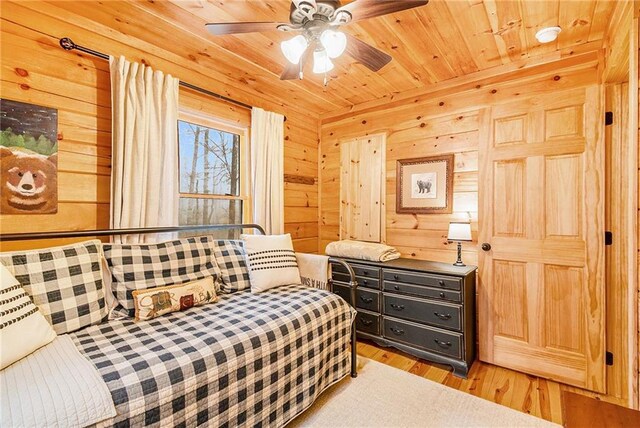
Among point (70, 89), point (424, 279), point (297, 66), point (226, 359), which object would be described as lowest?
point (226, 359)

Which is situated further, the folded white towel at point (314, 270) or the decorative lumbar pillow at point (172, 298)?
the folded white towel at point (314, 270)

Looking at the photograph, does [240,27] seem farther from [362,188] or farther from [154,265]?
[362,188]

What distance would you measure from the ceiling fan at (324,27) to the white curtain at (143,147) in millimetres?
884

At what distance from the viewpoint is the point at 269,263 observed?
88.8 inches

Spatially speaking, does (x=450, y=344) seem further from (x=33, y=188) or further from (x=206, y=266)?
(x=33, y=188)

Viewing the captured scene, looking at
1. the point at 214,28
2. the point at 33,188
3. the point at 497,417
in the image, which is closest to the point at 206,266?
the point at 33,188

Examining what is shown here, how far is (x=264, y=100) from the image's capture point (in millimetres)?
3098

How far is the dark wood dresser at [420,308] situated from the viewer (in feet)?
7.49

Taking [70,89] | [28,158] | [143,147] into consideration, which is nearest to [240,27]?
[143,147]

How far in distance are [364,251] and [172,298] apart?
1663 mm

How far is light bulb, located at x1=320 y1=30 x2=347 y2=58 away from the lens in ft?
4.82

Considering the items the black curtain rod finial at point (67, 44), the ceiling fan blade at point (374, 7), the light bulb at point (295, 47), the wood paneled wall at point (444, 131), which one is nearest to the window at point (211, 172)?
the black curtain rod finial at point (67, 44)

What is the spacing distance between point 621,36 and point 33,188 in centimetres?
342

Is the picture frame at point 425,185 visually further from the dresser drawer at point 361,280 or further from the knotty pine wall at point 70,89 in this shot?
the knotty pine wall at point 70,89
